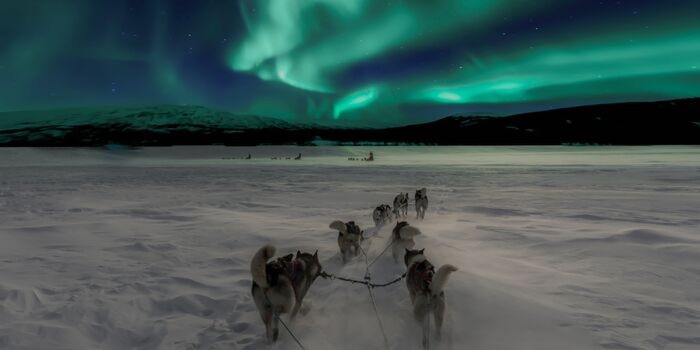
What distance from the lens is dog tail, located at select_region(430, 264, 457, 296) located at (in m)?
2.69

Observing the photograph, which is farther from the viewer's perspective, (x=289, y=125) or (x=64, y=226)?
(x=289, y=125)

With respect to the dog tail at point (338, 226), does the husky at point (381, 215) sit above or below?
below

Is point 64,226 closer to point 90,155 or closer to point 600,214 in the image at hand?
point 600,214

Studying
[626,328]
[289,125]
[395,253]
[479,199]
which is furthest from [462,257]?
[289,125]

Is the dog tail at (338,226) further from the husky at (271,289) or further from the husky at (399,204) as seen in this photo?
the husky at (399,204)

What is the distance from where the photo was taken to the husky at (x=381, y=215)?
300 inches

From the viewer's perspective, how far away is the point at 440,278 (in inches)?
109

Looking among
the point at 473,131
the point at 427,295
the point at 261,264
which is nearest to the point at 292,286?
the point at 261,264

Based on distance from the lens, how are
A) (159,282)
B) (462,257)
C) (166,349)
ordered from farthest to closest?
1. (462,257)
2. (159,282)
3. (166,349)

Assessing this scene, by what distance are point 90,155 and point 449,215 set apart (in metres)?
51.5

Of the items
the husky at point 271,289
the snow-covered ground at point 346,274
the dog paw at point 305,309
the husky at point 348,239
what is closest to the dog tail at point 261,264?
the husky at point 271,289

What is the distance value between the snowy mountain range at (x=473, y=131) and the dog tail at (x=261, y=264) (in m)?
75.0

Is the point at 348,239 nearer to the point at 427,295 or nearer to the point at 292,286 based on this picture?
the point at 292,286

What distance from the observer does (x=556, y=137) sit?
3575 inches
